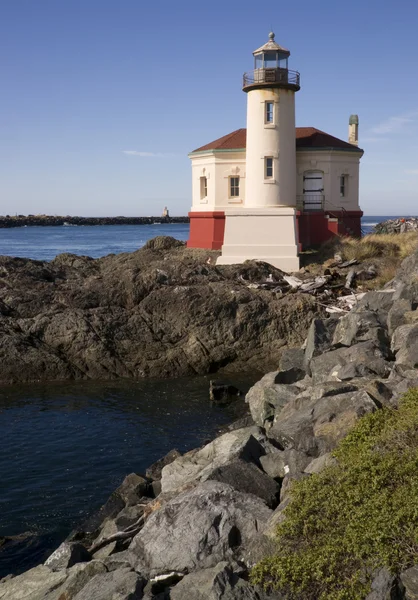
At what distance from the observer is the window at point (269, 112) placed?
34562 mm

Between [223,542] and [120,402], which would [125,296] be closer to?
[120,402]

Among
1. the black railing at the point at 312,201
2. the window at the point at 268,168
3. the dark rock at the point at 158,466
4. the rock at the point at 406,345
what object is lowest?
the dark rock at the point at 158,466

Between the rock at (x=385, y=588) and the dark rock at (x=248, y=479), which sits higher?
the rock at (x=385, y=588)

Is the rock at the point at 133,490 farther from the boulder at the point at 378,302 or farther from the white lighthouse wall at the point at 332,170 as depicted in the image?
the white lighthouse wall at the point at 332,170

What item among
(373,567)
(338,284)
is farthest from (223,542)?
(338,284)

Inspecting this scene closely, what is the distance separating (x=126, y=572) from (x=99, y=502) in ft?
17.9

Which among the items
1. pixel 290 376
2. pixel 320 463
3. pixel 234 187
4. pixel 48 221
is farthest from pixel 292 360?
pixel 48 221

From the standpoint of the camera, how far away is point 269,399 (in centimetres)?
1532

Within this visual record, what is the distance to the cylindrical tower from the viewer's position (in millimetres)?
34344

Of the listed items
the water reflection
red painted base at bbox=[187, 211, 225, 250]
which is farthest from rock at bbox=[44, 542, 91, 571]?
red painted base at bbox=[187, 211, 225, 250]

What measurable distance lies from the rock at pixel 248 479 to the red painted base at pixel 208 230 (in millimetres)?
25737

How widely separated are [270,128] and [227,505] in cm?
2829

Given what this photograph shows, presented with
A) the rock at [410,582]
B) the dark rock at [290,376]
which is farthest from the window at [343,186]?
the rock at [410,582]

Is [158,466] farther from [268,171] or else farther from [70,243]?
[70,243]
